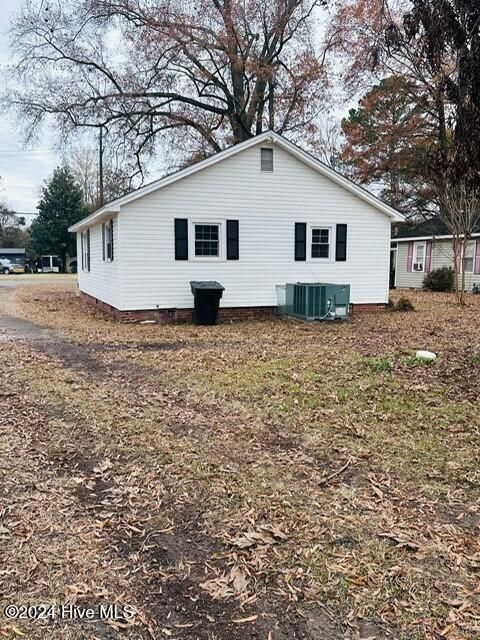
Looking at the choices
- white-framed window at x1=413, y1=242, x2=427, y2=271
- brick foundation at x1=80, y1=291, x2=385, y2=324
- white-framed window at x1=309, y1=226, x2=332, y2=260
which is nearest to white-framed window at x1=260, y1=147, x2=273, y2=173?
white-framed window at x1=309, y1=226, x2=332, y2=260

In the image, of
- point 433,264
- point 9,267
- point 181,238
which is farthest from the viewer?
point 9,267

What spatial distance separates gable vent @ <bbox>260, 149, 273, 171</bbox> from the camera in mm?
13422

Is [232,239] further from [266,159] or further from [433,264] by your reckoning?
[433,264]

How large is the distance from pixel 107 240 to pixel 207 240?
289 cm

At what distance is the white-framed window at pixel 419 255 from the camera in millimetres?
25062

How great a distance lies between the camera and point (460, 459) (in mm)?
4055

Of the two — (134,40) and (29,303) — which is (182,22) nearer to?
(134,40)

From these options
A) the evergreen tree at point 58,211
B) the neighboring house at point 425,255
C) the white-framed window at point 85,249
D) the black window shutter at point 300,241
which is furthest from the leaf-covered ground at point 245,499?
the evergreen tree at point 58,211

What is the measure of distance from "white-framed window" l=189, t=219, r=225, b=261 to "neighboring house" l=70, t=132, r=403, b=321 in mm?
26

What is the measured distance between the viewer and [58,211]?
44094mm

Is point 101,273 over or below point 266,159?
below

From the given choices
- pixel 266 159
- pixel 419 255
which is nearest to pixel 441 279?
pixel 419 255

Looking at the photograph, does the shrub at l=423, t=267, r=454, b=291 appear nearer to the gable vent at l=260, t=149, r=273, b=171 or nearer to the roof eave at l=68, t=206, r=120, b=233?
the gable vent at l=260, t=149, r=273, b=171

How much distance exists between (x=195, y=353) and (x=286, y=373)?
85.2 inches
